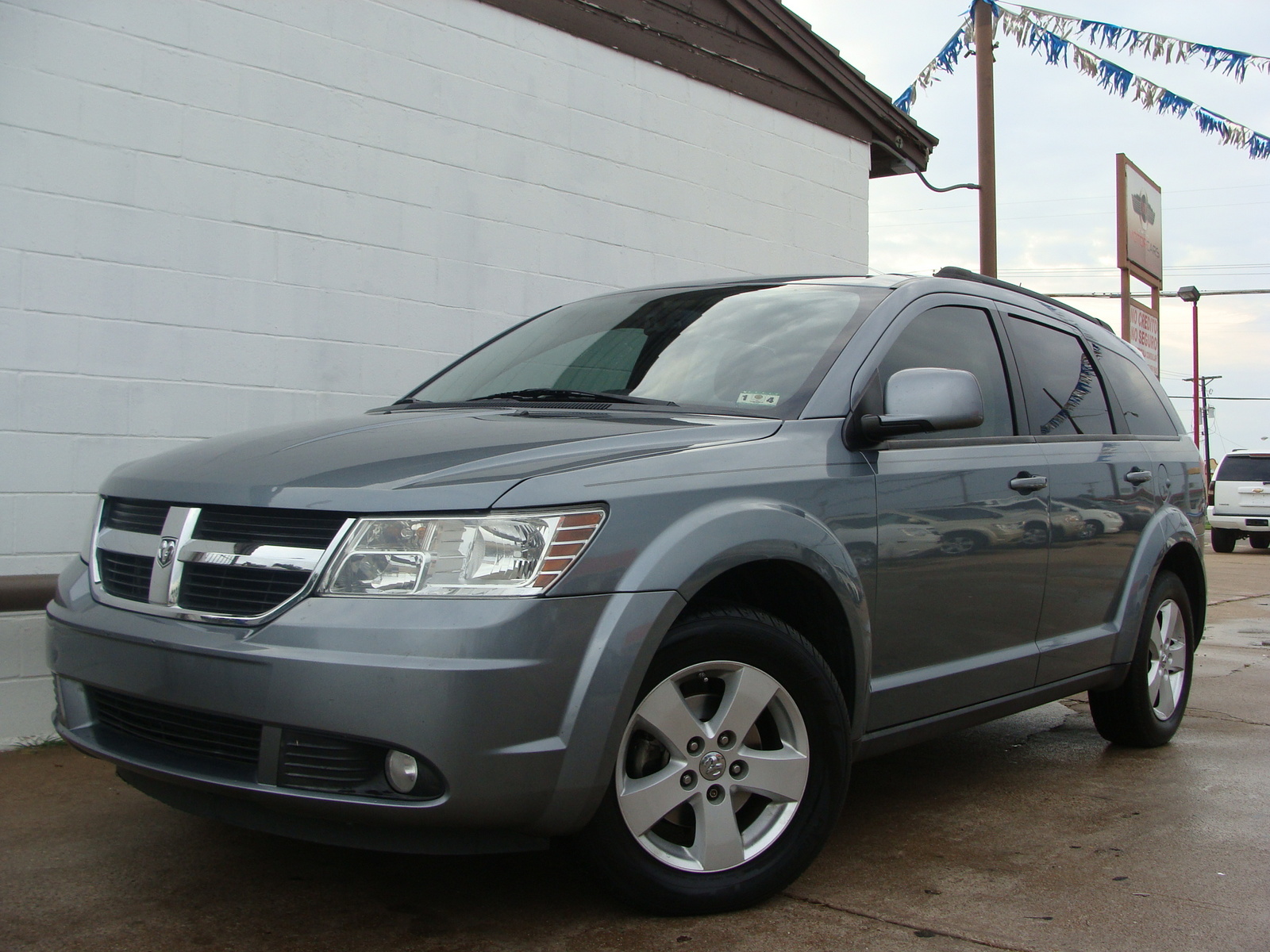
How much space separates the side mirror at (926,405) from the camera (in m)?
3.32

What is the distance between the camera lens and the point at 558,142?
689 cm

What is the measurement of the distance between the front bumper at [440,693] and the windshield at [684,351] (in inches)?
39.9

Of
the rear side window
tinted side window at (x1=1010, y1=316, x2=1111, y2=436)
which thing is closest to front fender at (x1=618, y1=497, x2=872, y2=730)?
tinted side window at (x1=1010, y1=316, x2=1111, y2=436)

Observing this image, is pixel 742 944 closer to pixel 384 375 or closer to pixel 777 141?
pixel 384 375

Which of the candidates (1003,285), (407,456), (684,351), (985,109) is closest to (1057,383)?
(1003,285)

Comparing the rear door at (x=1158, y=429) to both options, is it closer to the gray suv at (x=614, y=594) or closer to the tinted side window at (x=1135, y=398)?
the tinted side window at (x=1135, y=398)

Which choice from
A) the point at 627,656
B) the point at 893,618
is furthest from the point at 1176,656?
the point at 627,656

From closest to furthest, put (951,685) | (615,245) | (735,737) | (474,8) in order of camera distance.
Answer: (735,737)
(951,685)
(474,8)
(615,245)

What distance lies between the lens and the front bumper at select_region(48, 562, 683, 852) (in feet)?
8.08

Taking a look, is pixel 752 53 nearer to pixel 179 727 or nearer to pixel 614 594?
pixel 614 594

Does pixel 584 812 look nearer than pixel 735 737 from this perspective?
Yes

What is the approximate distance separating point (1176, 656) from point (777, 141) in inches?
186

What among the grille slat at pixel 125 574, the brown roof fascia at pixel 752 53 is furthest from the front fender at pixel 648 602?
the brown roof fascia at pixel 752 53

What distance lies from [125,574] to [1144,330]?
14.1m
